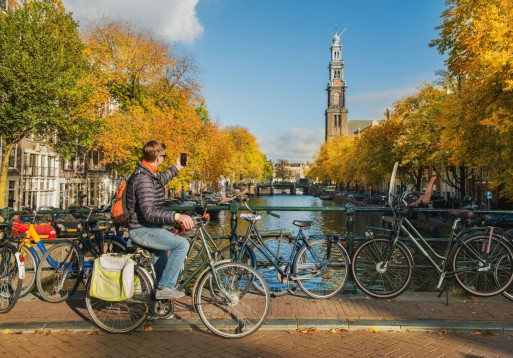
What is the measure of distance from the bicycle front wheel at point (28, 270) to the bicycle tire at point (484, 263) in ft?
19.3

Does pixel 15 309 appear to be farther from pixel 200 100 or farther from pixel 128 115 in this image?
pixel 200 100

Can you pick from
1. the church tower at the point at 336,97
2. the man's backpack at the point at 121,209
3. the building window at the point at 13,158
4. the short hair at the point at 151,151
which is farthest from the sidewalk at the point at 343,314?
the church tower at the point at 336,97

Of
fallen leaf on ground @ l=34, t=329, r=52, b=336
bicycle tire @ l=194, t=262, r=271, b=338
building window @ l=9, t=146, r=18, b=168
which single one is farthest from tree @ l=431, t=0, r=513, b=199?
building window @ l=9, t=146, r=18, b=168

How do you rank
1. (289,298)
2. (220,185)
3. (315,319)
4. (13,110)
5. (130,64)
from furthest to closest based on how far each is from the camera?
(220,185)
(130,64)
(13,110)
(289,298)
(315,319)

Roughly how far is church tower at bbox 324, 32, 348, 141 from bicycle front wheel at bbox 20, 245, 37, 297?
145611 mm

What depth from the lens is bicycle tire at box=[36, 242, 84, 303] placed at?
20.5 ft

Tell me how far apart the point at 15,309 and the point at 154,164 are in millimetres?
2778

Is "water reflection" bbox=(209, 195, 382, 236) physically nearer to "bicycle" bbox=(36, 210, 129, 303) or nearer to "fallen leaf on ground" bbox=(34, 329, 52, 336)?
"bicycle" bbox=(36, 210, 129, 303)

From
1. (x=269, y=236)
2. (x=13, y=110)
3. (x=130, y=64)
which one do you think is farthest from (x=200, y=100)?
(x=269, y=236)

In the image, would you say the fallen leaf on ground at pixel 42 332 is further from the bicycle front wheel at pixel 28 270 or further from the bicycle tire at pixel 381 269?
the bicycle tire at pixel 381 269

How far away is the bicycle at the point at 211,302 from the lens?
17.0 ft

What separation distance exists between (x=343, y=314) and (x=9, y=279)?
171 inches

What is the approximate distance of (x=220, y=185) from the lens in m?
71.2

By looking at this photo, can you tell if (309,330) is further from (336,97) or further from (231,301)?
(336,97)
